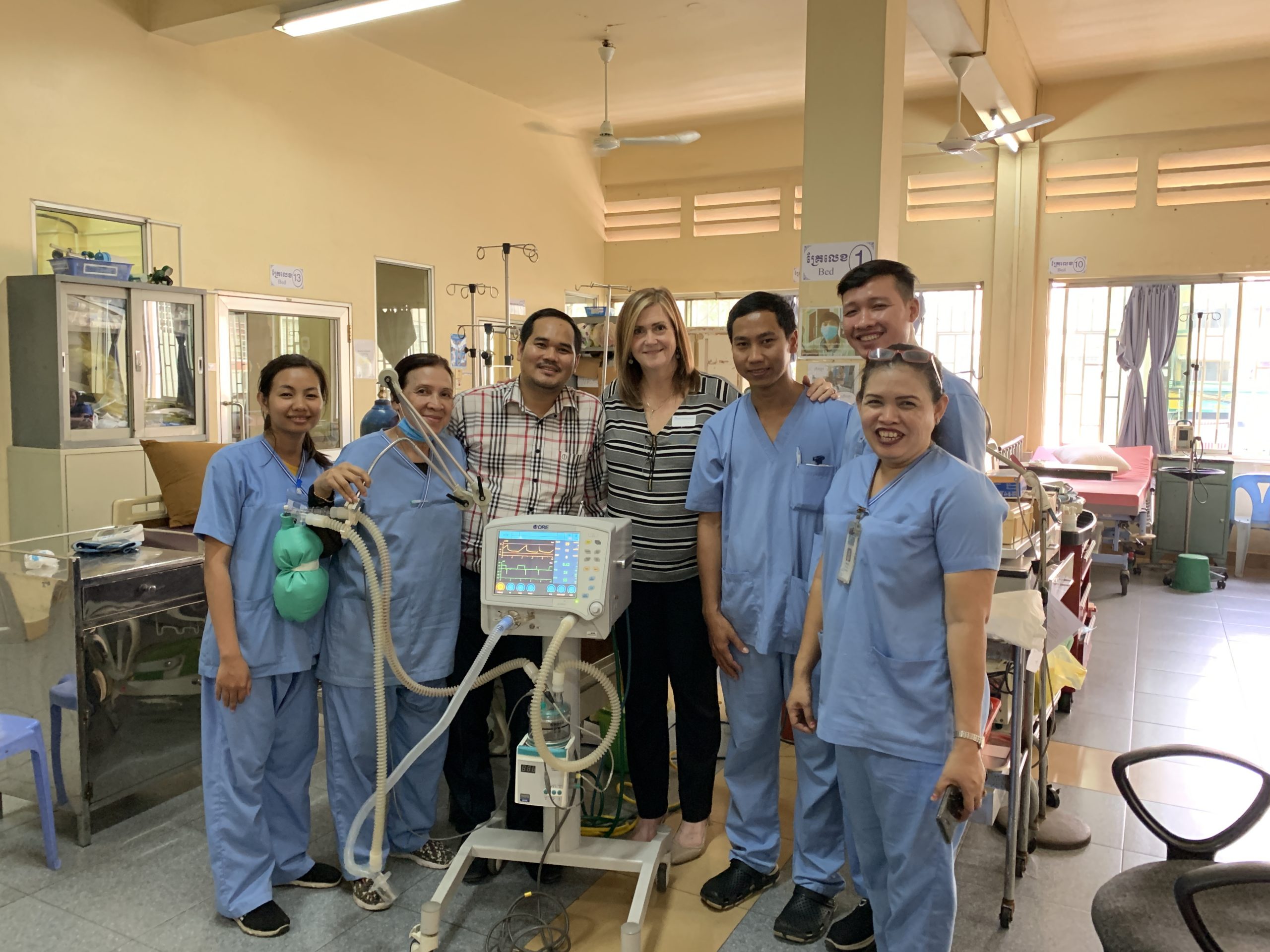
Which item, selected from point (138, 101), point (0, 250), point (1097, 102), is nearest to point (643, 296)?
point (0, 250)

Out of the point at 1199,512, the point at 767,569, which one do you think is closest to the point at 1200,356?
the point at 1199,512

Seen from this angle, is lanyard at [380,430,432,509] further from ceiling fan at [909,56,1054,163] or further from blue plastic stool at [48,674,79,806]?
ceiling fan at [909,56,1054,163]

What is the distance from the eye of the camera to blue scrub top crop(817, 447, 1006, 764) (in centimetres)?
161

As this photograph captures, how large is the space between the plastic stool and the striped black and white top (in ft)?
16.9

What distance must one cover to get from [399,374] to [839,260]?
2047 millimetres

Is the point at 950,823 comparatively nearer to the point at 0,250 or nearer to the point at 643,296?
the point at 643,296

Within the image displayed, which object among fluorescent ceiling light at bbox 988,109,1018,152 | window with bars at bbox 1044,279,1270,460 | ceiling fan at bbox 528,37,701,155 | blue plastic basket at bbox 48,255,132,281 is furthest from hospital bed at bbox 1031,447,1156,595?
blue plastic basket at bbox 48,255,132,281

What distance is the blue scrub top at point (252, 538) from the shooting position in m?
2.10

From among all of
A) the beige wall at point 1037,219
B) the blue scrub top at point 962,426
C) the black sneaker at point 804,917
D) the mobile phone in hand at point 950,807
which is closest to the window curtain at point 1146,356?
the beige wall at point 1037,219

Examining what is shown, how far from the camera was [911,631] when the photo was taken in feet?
5.44

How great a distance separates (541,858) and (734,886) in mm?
501

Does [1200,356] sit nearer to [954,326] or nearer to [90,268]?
[954,326]

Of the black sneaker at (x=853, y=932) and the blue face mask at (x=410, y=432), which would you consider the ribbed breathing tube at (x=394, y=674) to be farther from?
the black sneaker at (x=853, y=932)

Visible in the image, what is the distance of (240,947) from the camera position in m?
2.11
